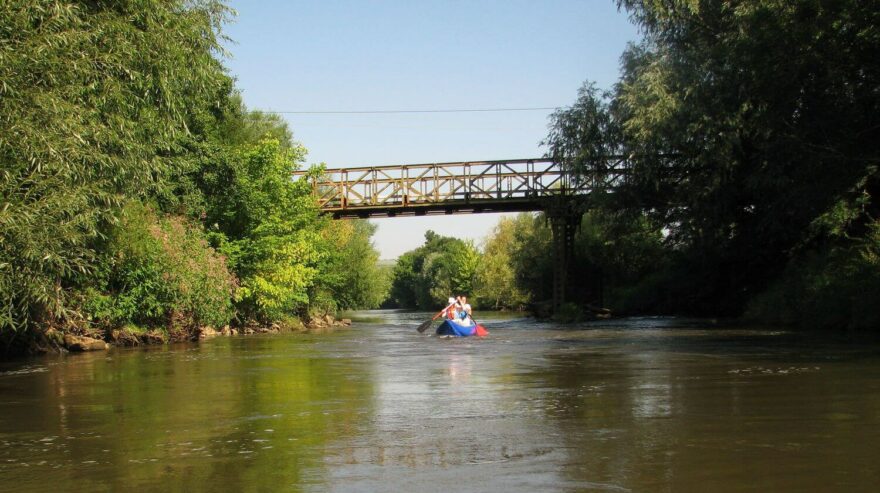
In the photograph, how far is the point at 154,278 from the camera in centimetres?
2733

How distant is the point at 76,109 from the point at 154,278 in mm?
13256

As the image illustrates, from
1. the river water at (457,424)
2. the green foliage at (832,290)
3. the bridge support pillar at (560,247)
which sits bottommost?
the river water at (457,424)

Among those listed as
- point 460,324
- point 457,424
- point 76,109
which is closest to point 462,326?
point 460,324

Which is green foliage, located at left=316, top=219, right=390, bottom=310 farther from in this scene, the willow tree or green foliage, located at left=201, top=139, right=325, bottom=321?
the willow tree

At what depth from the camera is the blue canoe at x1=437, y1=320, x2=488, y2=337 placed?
30.0 metres

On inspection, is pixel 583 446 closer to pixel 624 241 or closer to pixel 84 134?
pixel 84 134

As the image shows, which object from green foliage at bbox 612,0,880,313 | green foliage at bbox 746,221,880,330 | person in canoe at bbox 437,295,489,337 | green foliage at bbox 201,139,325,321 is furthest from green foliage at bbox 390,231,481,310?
person in canoe at bbox 437,295,489,337

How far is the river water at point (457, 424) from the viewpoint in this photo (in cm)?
720

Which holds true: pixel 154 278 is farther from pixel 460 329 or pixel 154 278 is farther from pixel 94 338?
pixel 460 329

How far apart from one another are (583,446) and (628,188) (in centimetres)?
2883

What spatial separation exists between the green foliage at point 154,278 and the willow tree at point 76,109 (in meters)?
6.64

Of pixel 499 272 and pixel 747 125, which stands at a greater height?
pixel 747 125

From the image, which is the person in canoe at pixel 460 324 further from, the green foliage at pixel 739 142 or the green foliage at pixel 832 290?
the green foliage at pixel 832 290

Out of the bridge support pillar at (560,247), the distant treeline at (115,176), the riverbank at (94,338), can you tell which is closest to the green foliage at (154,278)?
the distant treeline at (115,176)
